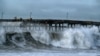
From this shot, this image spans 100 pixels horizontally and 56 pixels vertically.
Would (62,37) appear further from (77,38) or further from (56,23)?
(56,23)

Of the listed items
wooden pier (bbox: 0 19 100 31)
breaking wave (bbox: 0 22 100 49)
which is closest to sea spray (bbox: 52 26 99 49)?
breaking wave (bbox: 0 22 100 49)

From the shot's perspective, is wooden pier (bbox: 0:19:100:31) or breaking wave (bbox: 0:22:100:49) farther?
wooden pier (bbox: 0:19:100:31)

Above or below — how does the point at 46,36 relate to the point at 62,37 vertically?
below

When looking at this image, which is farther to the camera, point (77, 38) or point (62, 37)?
point (62, 37)

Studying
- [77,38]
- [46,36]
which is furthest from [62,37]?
[46,36]

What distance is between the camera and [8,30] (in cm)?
7975

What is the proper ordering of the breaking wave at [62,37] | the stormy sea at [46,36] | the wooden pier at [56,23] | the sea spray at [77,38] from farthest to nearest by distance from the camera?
1. the wooden pier at [56,23]
2. the stormy sea at [46,36]
3. the breaking wave at [62,37]
4. the sea spray at [77,38]

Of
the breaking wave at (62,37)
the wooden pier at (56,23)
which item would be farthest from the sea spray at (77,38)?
the wooden pier at (56,23)

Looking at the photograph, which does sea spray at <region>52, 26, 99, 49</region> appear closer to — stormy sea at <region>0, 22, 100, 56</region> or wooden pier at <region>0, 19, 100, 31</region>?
stormy sea at <region>0, 22, 100, 56</region>

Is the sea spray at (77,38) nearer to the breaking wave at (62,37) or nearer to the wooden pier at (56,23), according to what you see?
the breaking wave at (62,37)

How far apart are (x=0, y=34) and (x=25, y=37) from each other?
507cm

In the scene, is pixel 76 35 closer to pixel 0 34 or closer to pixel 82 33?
pixel 82 33

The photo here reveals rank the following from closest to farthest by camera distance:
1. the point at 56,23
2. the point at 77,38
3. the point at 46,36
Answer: the point at 77,38 → the point at 46,36 → the point at 56,23

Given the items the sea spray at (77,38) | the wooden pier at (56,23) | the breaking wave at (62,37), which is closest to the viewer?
the sea spray at (77,38)
